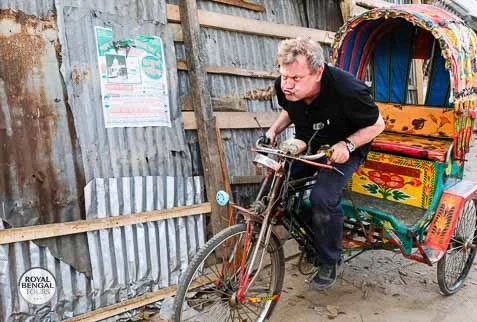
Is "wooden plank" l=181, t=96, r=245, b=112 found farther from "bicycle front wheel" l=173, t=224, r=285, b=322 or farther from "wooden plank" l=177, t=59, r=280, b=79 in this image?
"bicycle front wheel" l=173, t=224, r=285, b=322

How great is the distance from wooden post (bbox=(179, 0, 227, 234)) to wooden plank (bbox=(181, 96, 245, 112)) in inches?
2.5

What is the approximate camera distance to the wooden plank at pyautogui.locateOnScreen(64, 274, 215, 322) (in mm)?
3197

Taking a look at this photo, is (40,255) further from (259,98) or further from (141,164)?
(259,98)

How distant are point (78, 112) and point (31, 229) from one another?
0.92 metres

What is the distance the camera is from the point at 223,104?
166 inches

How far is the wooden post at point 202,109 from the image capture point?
384cm

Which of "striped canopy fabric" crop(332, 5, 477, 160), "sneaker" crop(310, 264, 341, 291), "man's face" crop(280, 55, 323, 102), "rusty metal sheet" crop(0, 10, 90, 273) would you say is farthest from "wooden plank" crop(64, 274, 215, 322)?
"striped canopy fabric" crop(332, 5, 477, 160)

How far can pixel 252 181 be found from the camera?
4.46 m

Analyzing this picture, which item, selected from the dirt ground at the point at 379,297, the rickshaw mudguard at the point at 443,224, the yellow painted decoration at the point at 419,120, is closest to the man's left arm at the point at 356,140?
the rickshaw mudguard at the point at 443,224

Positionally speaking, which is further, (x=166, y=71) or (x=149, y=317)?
(x=166, y=71)

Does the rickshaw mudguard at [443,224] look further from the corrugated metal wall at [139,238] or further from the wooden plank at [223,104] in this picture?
the wooden plank at [223,104]

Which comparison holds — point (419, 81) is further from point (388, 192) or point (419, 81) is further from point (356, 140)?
point (356, 140)

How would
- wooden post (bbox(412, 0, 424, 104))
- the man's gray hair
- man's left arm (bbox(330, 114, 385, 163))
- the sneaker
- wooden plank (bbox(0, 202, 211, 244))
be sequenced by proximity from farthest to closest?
wooden post (bbox(412, 0, 424, 104)) → the sneaker → wooden plank (bbox(0, 202, 211, 244)) → man's left arm (bbox(330, 114, 385, 163)) → the man's gray hair

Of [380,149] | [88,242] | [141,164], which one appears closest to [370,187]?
[380,149]
